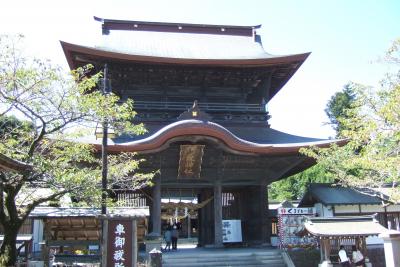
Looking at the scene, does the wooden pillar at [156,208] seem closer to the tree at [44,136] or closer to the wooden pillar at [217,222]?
the wooden pillar at [217,222]

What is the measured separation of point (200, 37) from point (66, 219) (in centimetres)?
1485

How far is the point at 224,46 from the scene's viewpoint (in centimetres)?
2455

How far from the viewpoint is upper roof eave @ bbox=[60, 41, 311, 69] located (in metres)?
18.3

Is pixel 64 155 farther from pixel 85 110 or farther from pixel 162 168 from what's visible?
pixel 162 168

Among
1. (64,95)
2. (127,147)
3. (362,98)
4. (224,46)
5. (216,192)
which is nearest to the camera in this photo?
(64,95)

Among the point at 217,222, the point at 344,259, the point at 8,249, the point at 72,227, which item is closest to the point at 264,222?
the point at 217,222

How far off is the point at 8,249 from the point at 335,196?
14.6m

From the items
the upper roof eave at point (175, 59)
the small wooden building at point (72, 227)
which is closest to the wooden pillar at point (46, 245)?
the small wooden building at point (72, 227)

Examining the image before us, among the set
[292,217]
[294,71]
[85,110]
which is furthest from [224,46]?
[85,110]

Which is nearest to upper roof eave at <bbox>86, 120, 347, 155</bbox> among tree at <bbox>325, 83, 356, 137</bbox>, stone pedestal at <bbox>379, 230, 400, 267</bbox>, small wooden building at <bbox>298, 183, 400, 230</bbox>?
small wooden building at <bbox>298, 183, 400, 230</bbox>

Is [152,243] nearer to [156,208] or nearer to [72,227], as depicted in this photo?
[156,208]

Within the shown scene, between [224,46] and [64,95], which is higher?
[224,46]

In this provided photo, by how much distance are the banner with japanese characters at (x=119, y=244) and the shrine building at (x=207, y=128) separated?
7476mm

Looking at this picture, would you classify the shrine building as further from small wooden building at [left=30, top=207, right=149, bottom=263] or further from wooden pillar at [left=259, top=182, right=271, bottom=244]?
small wooden building at [left=30, top=207, right=149, bottom=263]
